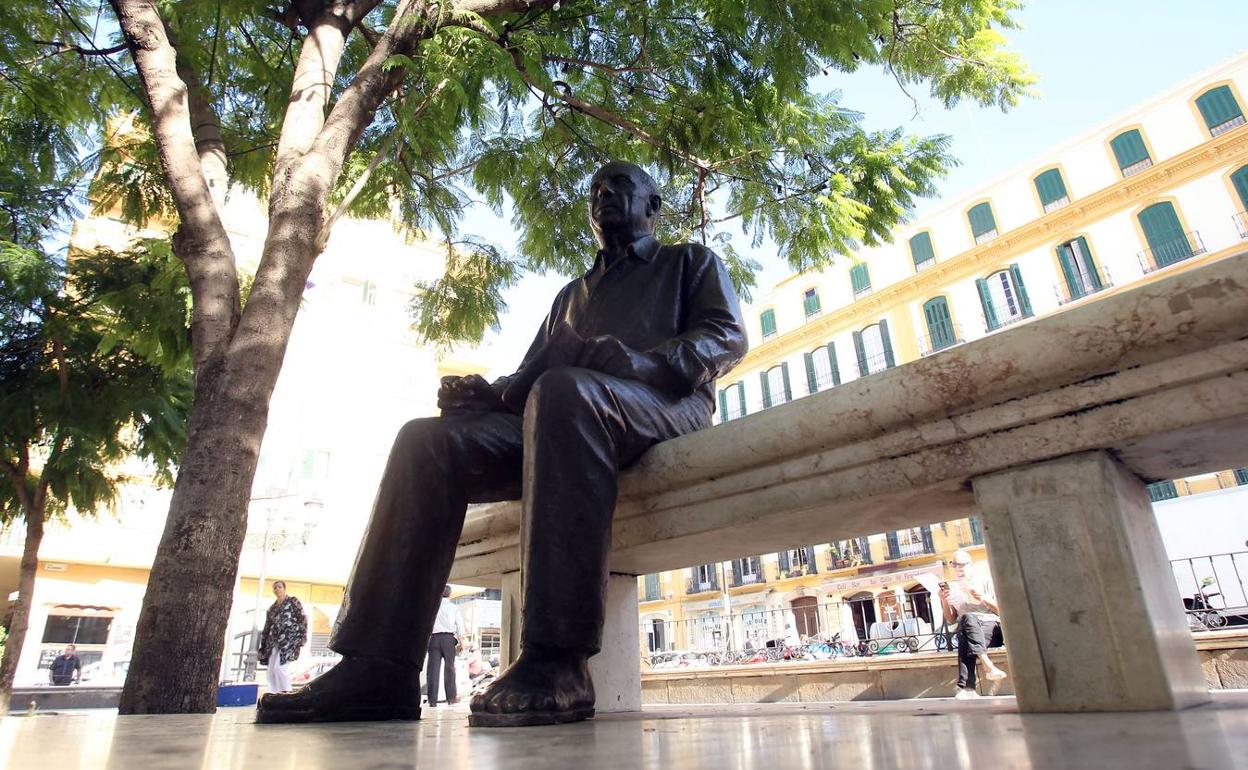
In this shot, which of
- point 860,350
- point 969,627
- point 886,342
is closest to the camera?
point 969,627

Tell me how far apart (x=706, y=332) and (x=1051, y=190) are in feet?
88.3

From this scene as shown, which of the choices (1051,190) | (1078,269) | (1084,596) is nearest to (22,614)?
(1084,596)

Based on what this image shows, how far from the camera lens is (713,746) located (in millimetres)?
1004

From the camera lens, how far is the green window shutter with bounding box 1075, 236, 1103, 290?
22547 millimetres

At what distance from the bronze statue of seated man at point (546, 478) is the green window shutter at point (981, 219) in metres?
26.9

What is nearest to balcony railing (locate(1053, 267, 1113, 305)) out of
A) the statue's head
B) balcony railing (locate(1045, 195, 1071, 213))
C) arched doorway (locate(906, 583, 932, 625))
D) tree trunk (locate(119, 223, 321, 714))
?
balcony railing (locate(1045, 195, 1071, 213))

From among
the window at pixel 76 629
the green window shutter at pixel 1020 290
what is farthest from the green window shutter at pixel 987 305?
the window at pixel 76 629

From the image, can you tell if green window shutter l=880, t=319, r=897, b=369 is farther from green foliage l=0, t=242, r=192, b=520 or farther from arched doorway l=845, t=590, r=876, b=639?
green foliage l=0, t=242, r=192, b=520

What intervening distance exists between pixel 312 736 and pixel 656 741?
64 centimetres

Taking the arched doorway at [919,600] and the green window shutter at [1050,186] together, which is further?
the arched doorway at [919,600]

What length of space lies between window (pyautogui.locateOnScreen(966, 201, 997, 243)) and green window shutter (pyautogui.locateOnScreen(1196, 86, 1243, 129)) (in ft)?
20.4

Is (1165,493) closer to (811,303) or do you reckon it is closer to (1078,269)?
(1078,269)

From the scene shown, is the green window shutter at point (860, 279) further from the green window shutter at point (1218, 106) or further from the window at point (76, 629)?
the window at point (76, 629)

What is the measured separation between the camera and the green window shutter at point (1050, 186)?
80.2 ft
